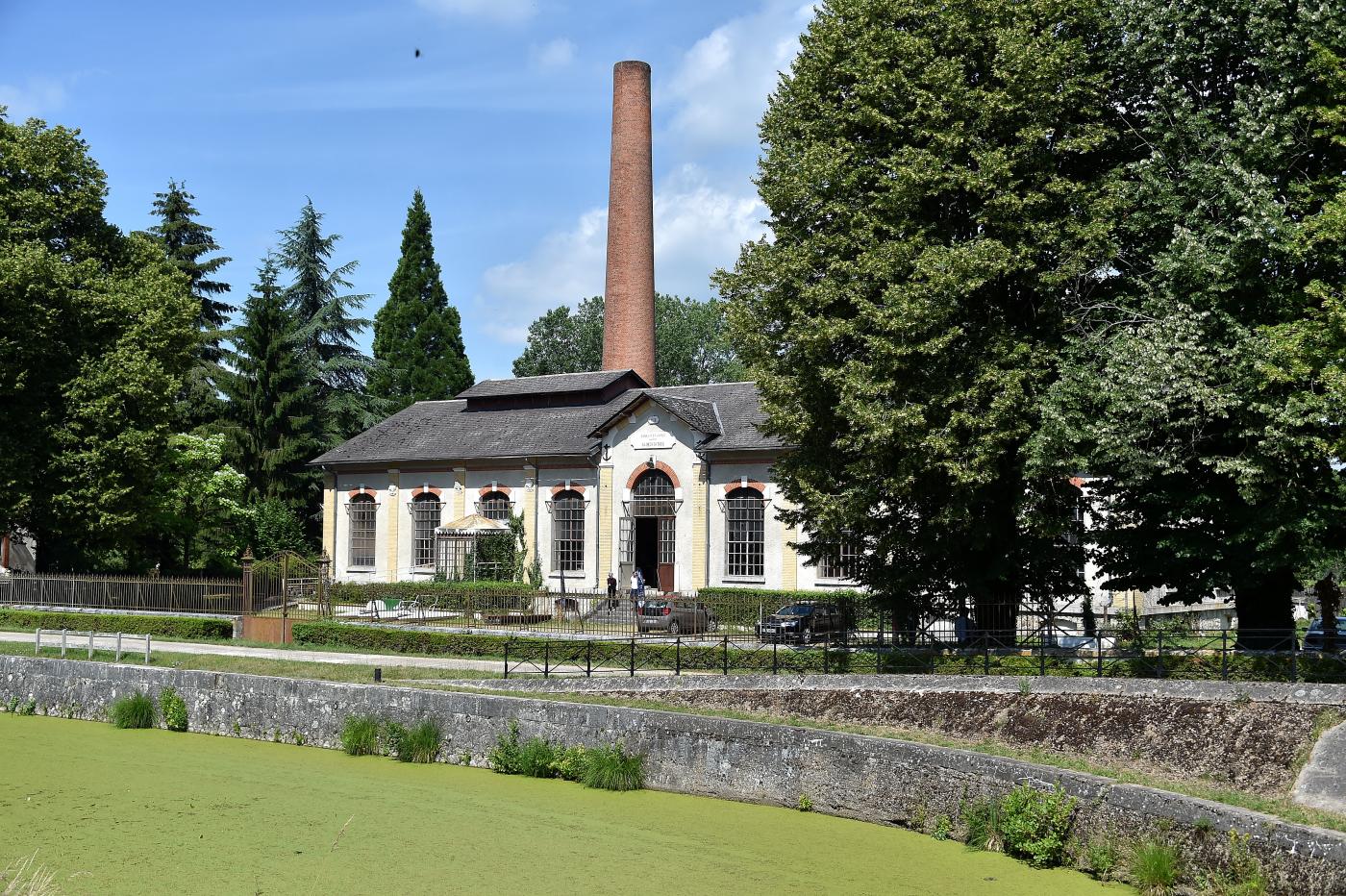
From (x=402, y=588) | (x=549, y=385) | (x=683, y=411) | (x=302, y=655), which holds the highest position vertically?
(x=549, y=385)

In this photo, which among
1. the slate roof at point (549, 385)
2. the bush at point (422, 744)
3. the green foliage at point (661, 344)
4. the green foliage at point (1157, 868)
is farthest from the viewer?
the green foliage at point (661, 344)

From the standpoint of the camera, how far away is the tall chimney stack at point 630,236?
45.7m

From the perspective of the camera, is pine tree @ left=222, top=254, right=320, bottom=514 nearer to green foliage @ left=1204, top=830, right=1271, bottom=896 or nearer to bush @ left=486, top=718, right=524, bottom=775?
bush @ left=486, top=718, right=524, bottom=775

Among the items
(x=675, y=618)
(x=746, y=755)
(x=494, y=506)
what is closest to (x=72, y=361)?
(x=494, y=506)

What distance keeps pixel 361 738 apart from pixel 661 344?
57.6 metres

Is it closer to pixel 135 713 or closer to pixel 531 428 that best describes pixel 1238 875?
pixel 135 713

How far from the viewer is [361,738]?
1598cm

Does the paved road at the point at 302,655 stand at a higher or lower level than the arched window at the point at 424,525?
lower

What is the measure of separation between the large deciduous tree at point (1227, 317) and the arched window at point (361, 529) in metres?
29.9

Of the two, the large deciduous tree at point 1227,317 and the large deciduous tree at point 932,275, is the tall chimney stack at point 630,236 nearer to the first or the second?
the large deciduous tree at point 932,275

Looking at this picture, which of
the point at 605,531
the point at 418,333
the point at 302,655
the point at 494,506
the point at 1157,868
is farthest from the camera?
the point at 418,333

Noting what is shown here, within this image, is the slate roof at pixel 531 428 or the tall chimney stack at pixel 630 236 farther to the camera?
the tall chimney stack at pixel 630 236

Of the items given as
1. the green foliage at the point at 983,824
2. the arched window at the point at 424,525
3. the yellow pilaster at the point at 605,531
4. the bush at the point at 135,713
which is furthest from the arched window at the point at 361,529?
the green foliage at the point at 983,824

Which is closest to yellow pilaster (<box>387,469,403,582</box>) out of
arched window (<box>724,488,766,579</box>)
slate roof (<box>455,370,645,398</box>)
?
slate roof (<box>455,370,645,398</box>)
